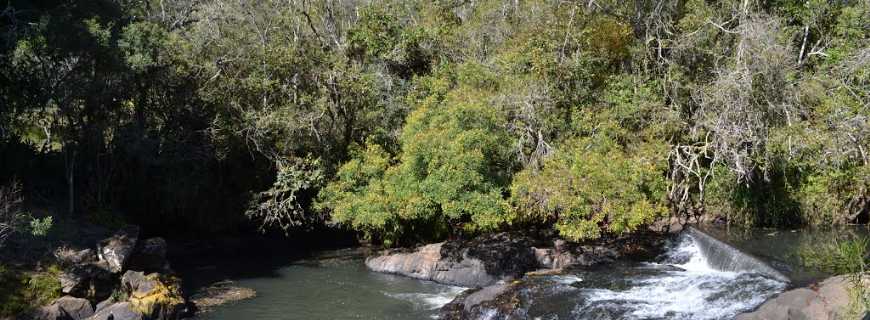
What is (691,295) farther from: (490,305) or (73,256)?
(73,256)

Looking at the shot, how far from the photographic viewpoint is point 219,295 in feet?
62.8

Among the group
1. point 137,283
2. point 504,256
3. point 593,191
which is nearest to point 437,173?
point 504,256

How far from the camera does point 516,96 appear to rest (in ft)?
72.1

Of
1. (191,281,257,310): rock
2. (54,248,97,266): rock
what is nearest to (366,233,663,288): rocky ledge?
(191,281,257,310): rock

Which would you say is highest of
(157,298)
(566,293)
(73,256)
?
(73,256)

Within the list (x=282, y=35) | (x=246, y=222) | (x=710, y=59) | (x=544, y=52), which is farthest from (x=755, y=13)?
(x=246, y=222)

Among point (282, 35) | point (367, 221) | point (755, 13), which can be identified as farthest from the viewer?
point (282, 35)

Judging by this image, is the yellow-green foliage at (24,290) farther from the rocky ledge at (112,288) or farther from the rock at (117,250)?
the rock at (117,250)

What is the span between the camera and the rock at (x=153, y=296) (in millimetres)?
16344

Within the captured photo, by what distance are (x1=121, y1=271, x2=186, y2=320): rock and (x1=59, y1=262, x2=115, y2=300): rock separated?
40 cm

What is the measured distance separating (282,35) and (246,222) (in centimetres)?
725

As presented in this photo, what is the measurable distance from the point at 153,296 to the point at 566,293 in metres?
9.62

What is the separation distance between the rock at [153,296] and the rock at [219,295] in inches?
37.1

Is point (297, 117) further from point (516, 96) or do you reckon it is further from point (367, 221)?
point (516, 96)
